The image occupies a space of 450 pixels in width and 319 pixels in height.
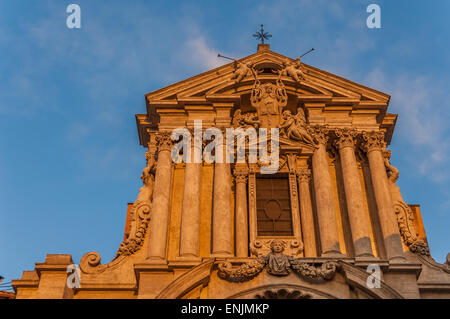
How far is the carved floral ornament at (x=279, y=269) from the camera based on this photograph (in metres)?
15.3

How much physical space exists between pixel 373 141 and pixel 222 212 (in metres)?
5.48

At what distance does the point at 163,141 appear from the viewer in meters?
19.0

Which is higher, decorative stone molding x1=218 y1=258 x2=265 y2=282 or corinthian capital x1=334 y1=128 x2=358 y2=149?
corinthian capital x1=334 y1=128 x2=358 y2=149

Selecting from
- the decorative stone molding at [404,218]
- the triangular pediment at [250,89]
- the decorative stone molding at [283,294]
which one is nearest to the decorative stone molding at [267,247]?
the decorative stone molding at [283,294]

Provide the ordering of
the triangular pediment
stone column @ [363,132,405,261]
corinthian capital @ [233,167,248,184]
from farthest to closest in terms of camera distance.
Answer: the triangular pediment → corinthian capital @ [233,167,248,184] → stone column @ [363,132,405,261]

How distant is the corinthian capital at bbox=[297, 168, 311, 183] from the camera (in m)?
18.3

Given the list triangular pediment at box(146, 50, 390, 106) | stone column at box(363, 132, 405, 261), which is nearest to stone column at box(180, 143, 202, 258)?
triangular pediment at box(146, 50, 390, 106)

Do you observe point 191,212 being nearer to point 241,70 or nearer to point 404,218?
point 241,70

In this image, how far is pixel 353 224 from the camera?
17000mm

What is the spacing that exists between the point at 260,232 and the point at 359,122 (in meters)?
5.20

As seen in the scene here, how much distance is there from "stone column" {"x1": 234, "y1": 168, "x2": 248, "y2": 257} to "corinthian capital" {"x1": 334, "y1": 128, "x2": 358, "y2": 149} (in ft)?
10.3

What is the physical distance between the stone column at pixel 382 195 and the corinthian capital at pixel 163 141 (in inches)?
245

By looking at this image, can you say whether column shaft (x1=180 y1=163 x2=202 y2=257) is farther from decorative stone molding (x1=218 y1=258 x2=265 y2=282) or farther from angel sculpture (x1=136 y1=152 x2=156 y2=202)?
angel sculpture (x1=136 y1=152 x2=156 y2=202)
